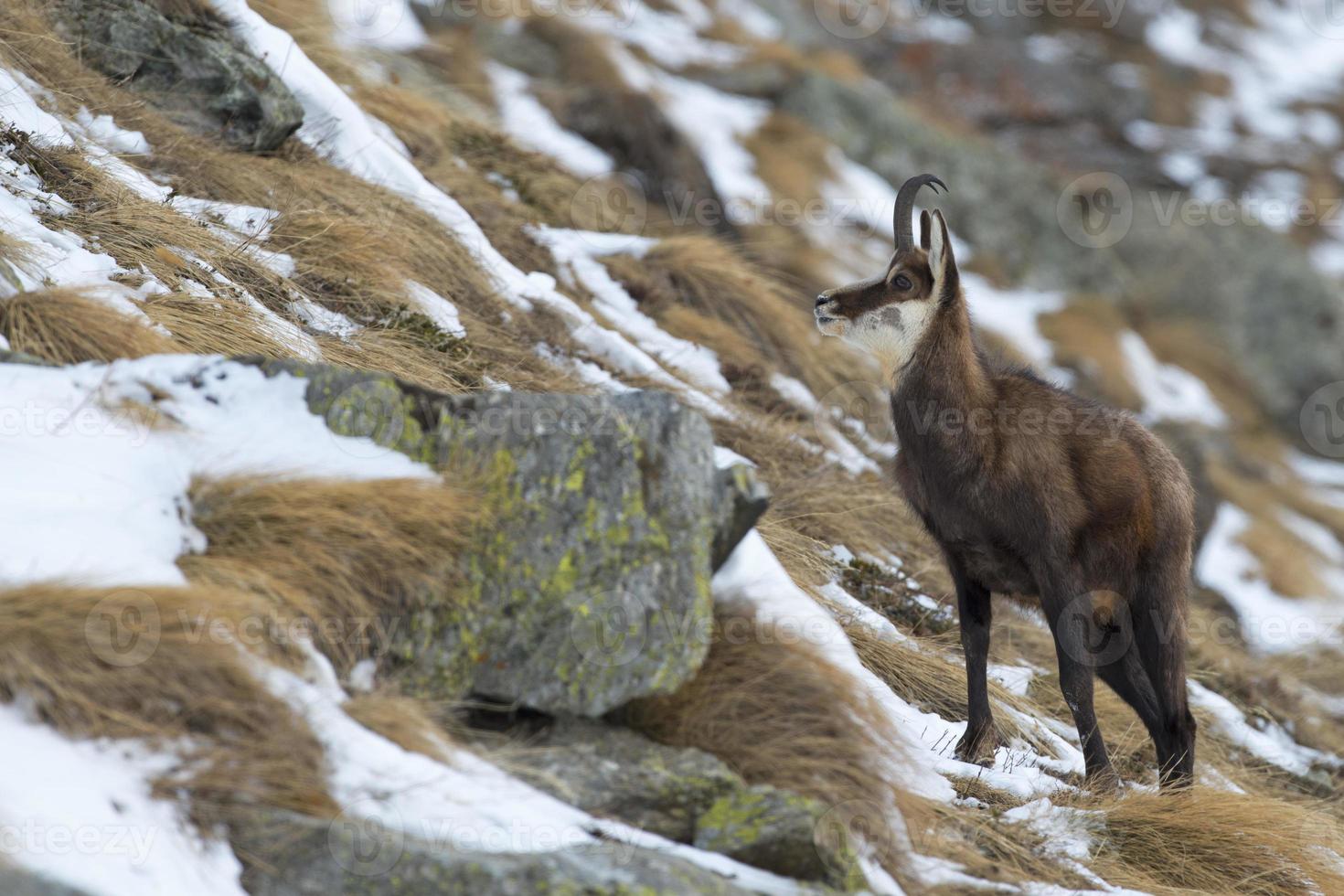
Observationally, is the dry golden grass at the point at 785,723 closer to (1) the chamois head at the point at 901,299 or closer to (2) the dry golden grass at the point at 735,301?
(1) the chamois head at the point at 901,299

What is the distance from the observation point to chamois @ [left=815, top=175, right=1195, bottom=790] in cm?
511

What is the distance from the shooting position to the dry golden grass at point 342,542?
359 cm

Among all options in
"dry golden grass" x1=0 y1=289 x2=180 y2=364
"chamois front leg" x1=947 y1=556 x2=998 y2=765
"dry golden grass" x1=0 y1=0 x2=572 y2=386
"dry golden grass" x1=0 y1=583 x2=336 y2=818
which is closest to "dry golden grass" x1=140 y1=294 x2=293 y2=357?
"dry golden grass" x1=0 y1=0 x2=572 y2=386

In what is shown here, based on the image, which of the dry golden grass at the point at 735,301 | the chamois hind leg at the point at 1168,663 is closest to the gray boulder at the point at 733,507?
the chamois hind leg at the point at 1168,663

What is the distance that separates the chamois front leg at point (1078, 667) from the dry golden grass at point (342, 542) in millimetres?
2619

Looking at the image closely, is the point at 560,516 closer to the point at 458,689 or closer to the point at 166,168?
the point at 458,689

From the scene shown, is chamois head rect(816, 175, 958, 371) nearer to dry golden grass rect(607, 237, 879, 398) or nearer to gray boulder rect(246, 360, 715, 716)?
gray boulder rect(246, 360, 715, 716)

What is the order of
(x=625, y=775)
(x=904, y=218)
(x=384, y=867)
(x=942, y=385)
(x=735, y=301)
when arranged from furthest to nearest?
1. (x=735, y=301)
2. (x=904, y=218)
3. (x=942, y=385)
4. (x=625, y=775)
5. (x=384, y=867)

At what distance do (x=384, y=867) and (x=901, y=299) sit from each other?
343 centimetres

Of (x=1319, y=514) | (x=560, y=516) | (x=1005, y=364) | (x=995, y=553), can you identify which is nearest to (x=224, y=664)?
(x=560, y=516)

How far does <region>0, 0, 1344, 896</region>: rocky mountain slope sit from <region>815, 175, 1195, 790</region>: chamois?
0.45 meters

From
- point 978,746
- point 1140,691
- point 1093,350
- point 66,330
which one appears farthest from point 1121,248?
point 66,330

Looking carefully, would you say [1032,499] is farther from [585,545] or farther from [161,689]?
[161,689]

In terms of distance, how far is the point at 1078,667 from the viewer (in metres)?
5.23
